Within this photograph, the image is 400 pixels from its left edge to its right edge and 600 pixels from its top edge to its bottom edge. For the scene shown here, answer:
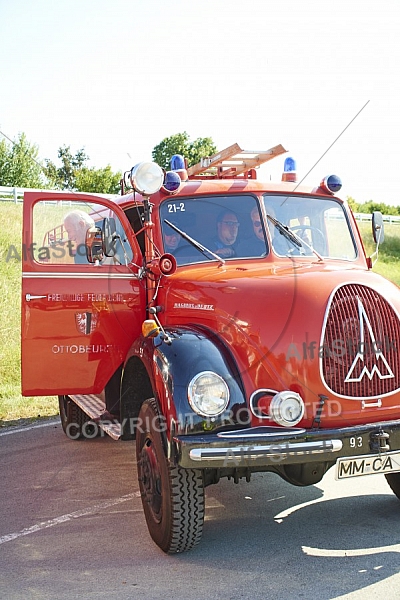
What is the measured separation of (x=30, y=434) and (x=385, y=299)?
15.9ft

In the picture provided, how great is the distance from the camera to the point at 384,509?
5.18 m

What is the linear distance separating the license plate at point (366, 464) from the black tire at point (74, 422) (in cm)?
380

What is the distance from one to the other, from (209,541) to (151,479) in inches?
21.5

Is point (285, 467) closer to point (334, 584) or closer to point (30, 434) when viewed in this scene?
point (334, 584)

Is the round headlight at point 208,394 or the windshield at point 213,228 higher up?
the windshield at point 213,228

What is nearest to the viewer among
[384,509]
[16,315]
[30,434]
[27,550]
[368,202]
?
[27,550]

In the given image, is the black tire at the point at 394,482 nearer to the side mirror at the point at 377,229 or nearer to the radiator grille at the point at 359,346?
the radiator grille at the point at 359,346

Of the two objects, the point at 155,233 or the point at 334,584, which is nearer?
the point at 334,584

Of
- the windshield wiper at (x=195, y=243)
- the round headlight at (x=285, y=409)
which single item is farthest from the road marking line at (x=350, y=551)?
the windshield wiper at (x=195, y=243)

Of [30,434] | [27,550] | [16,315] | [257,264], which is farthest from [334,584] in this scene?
[16,315]

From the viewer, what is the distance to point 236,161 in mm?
6820

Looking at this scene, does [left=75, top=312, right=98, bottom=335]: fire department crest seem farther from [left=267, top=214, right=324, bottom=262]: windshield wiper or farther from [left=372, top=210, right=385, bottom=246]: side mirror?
[left=372, top=210, right=385, bottom=246]: side mirror

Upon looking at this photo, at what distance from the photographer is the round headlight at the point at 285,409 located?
4.20 meters

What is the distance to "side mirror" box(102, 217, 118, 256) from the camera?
5422 millimetres
